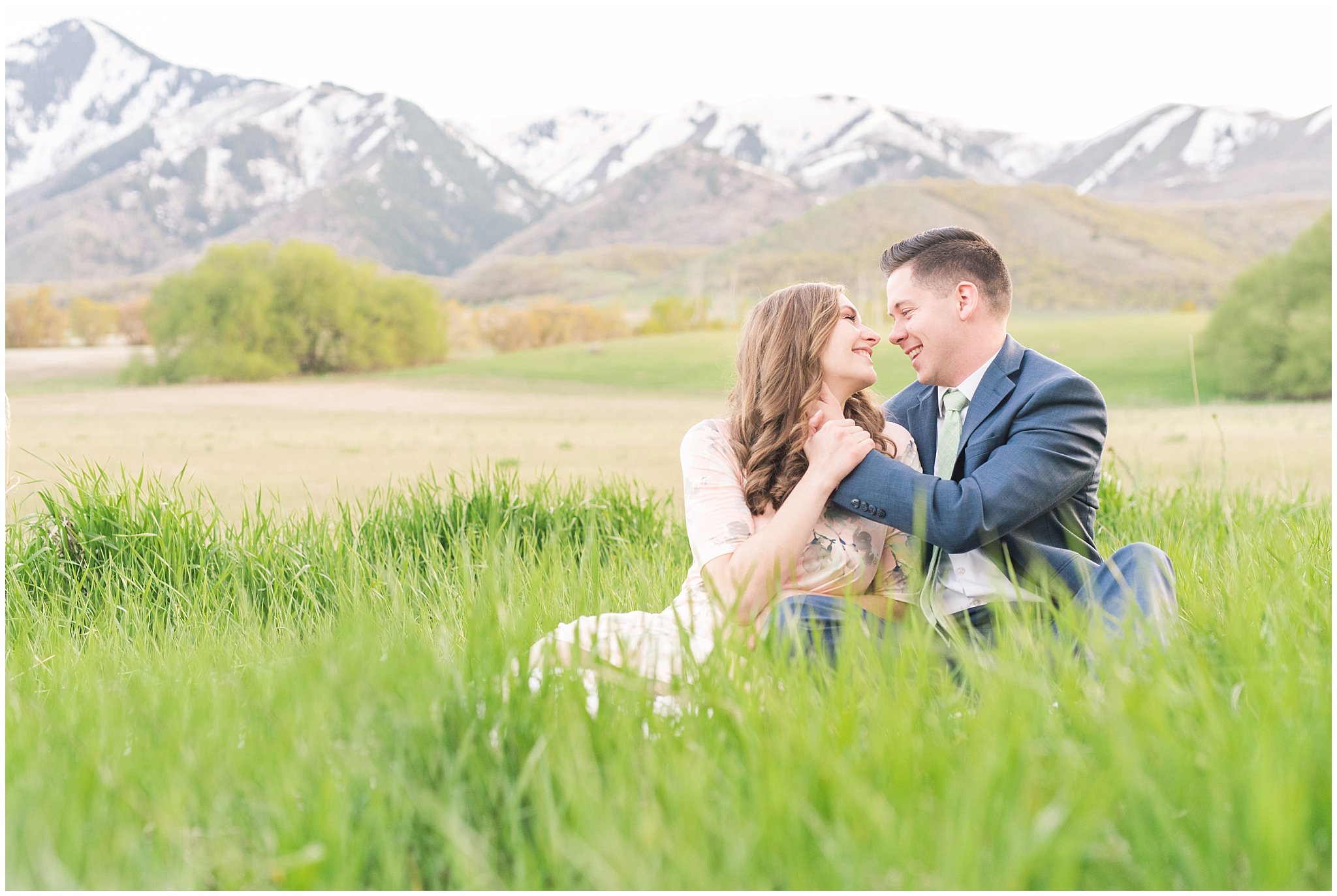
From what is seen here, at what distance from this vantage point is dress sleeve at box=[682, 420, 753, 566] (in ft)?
8.78

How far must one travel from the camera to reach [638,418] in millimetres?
17594

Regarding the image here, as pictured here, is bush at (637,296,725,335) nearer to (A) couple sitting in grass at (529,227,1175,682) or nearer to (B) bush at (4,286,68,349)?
(B) bush at (4,286,68,349)

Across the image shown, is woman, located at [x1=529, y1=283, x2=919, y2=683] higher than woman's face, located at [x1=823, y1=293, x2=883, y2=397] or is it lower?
lower

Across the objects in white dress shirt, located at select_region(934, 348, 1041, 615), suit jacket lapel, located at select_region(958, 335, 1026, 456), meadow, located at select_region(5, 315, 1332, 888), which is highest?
suit jacket lapel, located at select_region(958, 335, 1026, 456)

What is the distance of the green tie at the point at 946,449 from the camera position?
2836 mm

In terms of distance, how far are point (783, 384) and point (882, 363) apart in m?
24.8

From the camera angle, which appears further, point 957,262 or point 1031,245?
point 1031,245

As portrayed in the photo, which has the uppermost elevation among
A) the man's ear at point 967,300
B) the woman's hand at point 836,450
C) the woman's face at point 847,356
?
the man's ear at point 967,300

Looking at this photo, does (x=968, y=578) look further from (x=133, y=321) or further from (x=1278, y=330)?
(x=133, y=321)

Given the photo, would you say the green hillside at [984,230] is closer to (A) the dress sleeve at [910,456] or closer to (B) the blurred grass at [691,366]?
(B) the blurred grass at [691,366]

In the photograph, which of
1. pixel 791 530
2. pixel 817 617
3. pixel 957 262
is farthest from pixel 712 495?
pixel 957 262

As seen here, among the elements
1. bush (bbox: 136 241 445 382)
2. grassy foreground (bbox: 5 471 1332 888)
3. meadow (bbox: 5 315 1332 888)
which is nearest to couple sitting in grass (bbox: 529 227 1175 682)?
meadow (bbox: 5 315 1332 888)

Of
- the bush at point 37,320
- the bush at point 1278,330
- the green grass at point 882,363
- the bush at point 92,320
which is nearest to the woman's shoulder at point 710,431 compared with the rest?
the green grass at point 882,363

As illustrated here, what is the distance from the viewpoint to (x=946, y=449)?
3.03m
